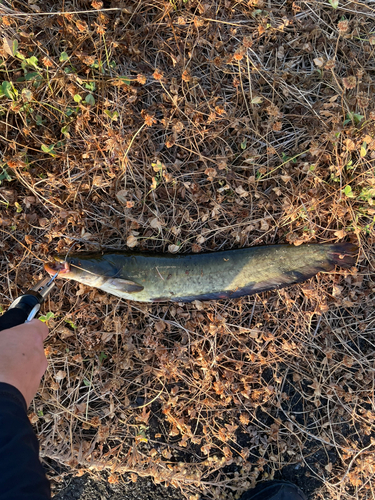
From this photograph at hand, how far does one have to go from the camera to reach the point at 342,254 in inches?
117

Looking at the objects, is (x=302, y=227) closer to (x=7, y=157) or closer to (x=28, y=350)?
(x=28, y=350)

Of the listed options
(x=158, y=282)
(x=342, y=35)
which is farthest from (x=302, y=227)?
(x=342, y=35)

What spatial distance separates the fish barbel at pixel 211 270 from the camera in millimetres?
2779

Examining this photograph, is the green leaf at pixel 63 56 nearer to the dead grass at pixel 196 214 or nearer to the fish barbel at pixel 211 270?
the dead grass at pixel 196 214

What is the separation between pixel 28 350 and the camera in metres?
2.04

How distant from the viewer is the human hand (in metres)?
1.90

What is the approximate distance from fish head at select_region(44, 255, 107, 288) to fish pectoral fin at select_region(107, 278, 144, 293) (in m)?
0.08

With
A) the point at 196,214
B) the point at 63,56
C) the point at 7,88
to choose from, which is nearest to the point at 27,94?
the point at 7,88

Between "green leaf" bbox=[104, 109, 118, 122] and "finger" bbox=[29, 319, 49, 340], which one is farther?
"green leaf" bbox=[104, 109, 118, 122]

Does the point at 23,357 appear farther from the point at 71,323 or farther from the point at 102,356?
the point at 102,356

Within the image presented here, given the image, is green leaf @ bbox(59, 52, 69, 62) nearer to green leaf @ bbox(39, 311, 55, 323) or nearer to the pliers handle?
the pliers handle

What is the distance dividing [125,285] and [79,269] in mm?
415

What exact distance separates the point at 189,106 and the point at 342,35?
1740 millimetres

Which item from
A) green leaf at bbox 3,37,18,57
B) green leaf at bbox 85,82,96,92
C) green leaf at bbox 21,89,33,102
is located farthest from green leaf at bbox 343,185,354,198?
green leaf at bbox 3,37,18,57
